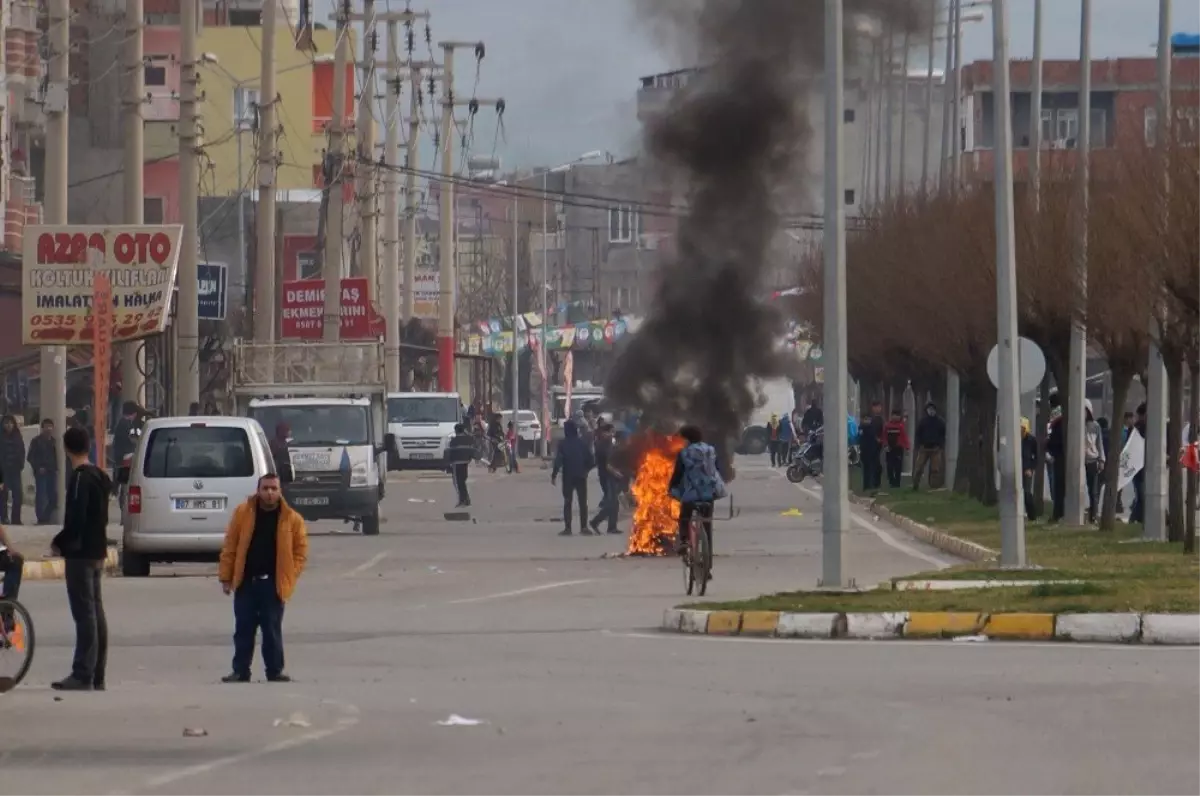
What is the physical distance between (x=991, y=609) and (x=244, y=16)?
7855 centimetres

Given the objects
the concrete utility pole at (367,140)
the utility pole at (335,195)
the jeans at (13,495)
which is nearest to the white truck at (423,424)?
the concrete utility pole at (367,140)

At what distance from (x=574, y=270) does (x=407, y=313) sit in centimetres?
3420

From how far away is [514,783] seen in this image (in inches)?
380

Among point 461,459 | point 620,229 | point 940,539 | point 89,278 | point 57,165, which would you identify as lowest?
point 940,539

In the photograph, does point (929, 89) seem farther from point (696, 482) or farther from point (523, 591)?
point (523, 591)

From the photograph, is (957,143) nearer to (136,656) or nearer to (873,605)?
(873,605)

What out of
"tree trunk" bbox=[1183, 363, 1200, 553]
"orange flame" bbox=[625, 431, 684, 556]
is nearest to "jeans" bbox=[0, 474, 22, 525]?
"orange flame" bbox=[625, 431, 684, 556]

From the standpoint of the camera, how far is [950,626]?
17.2m

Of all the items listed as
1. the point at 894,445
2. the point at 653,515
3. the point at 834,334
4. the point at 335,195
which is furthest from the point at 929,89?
the point at 834,334

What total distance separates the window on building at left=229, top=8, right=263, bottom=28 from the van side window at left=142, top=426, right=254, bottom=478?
2653 inches

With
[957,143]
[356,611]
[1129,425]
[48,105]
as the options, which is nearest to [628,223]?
[957,143]

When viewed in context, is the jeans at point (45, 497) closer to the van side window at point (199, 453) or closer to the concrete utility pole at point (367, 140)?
the van side window at point (199, 453)

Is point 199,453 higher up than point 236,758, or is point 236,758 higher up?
point 199,453

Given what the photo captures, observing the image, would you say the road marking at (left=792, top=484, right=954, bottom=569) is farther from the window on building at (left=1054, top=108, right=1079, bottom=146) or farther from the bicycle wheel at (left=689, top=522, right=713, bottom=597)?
the window on building at (left=1054, top=108, right=1079, bottom=146)
